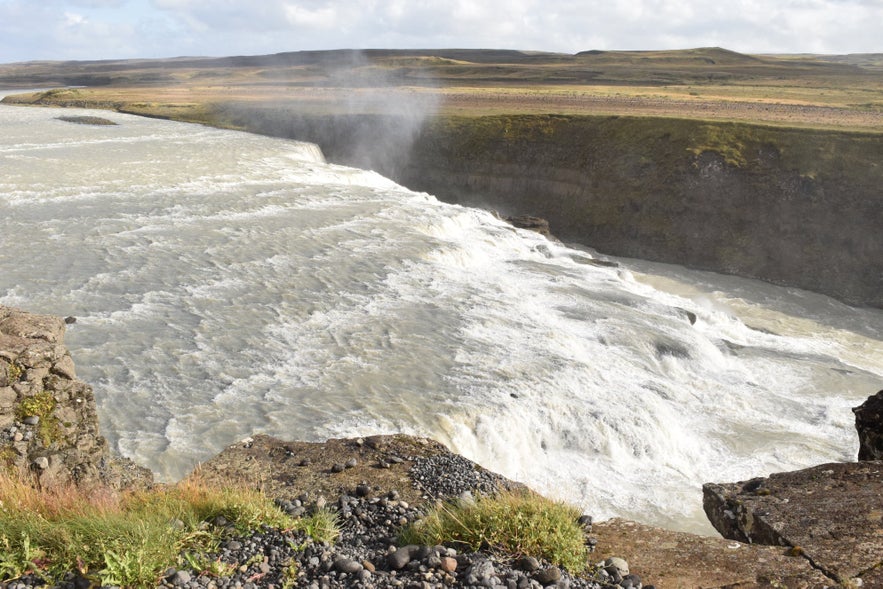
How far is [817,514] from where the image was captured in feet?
26.6

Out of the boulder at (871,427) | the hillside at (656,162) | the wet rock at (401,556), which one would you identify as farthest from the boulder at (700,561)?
the hillside at (656,162)

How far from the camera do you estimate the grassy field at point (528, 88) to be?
5666 cm

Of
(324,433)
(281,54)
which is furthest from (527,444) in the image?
(281,54)

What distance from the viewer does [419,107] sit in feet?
201

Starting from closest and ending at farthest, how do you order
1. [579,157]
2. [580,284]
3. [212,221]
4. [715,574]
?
[715,574] → [580,284] → [212,221] → [579,157]

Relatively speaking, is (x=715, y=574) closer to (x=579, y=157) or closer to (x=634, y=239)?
(x=634, y=239)

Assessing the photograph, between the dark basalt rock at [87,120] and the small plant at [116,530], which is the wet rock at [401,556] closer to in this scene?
the small plant at [116,530]

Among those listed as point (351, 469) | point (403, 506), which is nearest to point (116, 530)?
point (403, 506)

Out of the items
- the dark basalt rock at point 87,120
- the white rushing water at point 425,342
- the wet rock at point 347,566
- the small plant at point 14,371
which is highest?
the dark basalt rock at point 87,120

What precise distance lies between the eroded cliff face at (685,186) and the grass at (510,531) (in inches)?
1148

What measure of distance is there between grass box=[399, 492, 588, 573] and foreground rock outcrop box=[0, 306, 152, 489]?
4.41 meters

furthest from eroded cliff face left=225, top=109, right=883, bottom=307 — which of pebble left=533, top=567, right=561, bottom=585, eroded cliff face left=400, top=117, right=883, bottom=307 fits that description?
pebble left=533, top=567, right=561, bottom=585

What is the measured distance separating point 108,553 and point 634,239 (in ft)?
115

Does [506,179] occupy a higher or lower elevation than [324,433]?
higher
